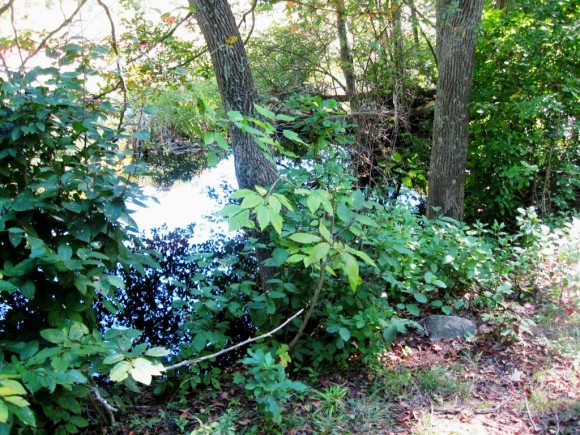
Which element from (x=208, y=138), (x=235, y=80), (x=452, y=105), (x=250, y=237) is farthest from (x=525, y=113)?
(x=208, y=138)

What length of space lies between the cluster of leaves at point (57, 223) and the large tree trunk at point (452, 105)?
12.1 ft

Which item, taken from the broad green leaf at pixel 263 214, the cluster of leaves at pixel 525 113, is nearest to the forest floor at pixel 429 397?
the broad green leaf at pixel 263 214

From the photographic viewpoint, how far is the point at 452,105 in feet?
17.5

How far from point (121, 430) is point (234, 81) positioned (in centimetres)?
259

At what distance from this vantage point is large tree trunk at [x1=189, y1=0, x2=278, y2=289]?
3797mm

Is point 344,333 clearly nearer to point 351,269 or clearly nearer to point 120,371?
point 351,269

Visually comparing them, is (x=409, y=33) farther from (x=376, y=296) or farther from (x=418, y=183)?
(x=376, y=296)

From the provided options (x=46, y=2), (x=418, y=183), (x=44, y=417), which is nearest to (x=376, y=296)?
(x=44, y=417)

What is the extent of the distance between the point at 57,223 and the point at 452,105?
14.1 ft

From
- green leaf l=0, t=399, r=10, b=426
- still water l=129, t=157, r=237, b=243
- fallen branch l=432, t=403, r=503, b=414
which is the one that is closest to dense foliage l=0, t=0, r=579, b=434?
green leaf l=0, t=399, r=10, b=426

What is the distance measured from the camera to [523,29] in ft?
17.6

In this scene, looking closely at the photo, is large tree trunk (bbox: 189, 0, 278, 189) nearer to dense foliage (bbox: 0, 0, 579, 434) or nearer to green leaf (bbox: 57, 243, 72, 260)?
dense foliage (bbox: 0, 0, 579, 434)

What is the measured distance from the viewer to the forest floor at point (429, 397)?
265 centimetres

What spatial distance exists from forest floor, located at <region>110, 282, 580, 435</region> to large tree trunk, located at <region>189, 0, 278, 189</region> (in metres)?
1.60
